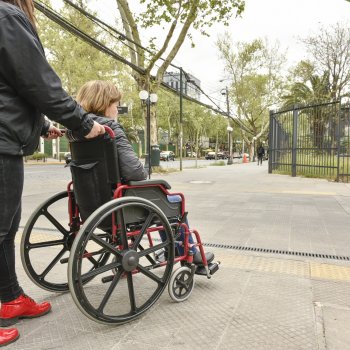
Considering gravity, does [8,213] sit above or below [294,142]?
below

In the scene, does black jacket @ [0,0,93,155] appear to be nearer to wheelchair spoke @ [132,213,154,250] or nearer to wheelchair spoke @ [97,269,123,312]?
wheelchair spoke @ [132,213,154,250]

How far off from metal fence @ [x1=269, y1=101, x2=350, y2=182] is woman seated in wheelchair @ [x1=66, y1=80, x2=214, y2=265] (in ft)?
32.4

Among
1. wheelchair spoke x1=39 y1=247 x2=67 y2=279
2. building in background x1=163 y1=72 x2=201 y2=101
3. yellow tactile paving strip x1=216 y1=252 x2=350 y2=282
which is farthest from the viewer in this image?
building in background x1=163 y1=72 x2=201 y2=101

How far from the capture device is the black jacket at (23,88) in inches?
70.1

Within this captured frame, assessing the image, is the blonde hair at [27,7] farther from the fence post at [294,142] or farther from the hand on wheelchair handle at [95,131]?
the fence post at [294,142]

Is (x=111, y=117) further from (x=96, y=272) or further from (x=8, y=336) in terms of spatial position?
(x=8, y=336)

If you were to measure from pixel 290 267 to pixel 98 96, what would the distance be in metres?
2.23

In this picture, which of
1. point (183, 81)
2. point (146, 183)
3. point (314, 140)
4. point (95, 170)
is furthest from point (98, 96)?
point (183, 81)

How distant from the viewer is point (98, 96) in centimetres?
244

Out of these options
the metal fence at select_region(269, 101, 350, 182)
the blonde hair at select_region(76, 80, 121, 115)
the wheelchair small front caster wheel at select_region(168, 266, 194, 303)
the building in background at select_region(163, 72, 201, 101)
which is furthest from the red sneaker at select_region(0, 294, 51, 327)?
the building in background at select_region(163, 72, 201, 101)

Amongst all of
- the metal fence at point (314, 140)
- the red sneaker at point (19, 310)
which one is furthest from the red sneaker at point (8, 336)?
the metal fence at point (314, 140)

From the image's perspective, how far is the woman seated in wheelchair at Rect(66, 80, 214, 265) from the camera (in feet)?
7.72

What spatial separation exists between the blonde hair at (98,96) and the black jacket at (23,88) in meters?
0.49

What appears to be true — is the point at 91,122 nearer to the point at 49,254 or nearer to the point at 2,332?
the point at 2,332
